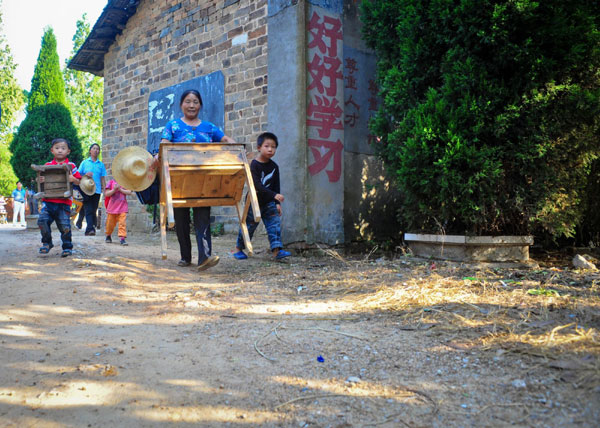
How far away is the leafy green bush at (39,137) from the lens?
12578 millimetres

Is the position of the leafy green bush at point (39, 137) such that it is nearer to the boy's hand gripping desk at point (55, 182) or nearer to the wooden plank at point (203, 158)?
the boy's hand gripping desk at point (55, 182)

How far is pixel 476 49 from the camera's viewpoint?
431cm

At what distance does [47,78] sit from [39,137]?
444cm

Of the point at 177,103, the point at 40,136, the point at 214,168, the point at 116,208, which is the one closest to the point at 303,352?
the point at 214,168

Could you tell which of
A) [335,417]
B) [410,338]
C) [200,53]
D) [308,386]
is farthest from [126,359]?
[200,53]

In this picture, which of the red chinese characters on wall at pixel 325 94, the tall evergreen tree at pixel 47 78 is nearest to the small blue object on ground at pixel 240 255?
the red chinese characters on wall at pixel 325 94

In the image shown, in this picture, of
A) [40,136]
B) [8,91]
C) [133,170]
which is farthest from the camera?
[8,91]

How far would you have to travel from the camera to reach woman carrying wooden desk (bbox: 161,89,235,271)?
4445 mm

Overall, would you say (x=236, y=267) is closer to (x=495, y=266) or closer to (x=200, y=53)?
(x=495, y=266)

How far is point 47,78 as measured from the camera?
16.0m

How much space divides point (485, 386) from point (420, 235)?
3.06 metres

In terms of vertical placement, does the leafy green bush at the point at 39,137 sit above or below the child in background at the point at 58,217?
above

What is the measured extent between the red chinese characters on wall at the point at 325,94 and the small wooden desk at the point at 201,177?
5.30ft

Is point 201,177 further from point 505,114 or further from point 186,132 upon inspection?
point 505,114
